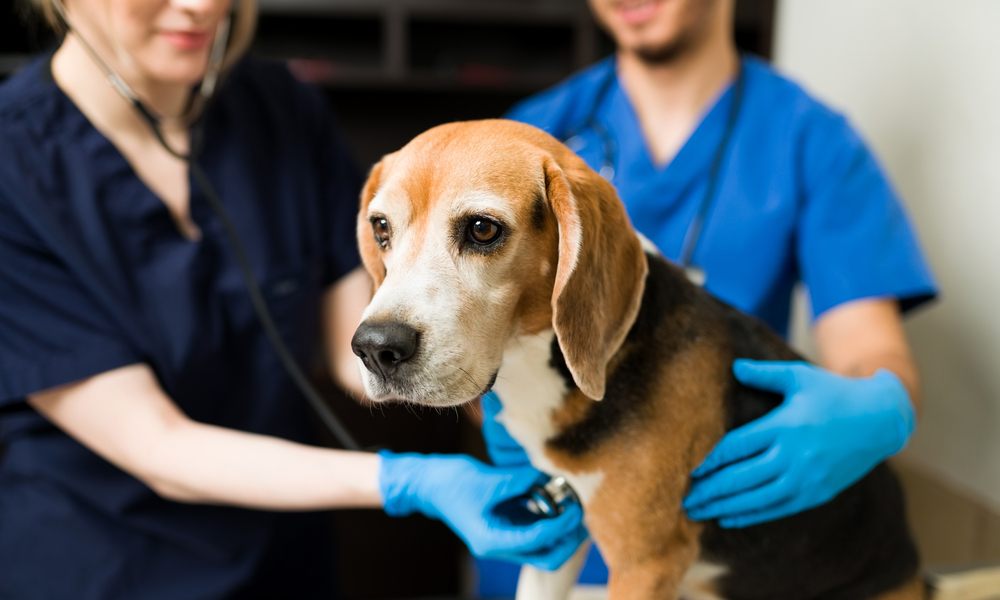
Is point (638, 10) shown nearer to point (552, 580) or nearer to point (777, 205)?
point (777, 205)

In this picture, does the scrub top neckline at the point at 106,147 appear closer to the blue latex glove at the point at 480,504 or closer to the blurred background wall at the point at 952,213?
the blue latex glove at the point at 480,504

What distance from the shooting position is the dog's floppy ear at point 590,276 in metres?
0.80

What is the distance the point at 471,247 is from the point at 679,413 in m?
0.30

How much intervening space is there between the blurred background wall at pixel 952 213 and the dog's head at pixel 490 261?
3.00 ft

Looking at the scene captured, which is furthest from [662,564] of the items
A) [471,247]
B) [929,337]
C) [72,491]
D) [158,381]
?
[929,337]

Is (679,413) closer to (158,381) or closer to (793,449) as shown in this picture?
(793,449)

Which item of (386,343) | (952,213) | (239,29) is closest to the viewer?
(386,343)

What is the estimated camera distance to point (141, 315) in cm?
115

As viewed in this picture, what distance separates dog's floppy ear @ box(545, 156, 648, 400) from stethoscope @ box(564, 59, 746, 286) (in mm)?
366

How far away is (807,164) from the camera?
134cm

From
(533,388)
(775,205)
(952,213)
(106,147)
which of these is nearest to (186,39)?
(106,147)

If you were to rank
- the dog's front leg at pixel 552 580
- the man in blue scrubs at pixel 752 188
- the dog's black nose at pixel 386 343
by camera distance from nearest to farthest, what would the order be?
the dog's black nose at pixel 386 343 < the dog's front leg at pixel 552 580 < the man in blue scrubs at pixel 752 188

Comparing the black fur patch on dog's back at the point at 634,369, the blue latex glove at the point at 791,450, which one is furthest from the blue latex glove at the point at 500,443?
the blue latex glove at the point at 791,450

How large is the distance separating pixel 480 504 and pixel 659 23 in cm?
83
